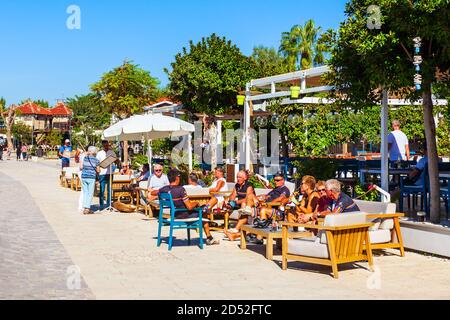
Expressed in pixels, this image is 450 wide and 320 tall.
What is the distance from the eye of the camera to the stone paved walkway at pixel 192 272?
19.0 feet

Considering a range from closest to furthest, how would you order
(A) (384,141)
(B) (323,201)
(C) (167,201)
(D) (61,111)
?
(B) (323,201)
(C) (167,201)
(A) (384,141)
(D) (61,111)

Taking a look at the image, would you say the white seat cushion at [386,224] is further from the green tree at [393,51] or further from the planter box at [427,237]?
the green tree at [393,51]

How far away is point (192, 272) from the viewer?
6766mm

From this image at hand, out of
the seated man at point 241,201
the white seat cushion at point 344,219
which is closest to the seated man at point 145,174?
the seated man at point 241,201

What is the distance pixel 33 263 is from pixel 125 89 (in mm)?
18190

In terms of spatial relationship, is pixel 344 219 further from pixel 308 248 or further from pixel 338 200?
pixel 338 200

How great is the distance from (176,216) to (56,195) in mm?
10041

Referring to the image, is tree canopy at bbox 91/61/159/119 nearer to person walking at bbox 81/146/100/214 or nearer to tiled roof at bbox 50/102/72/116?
person walking at bbox 81/146/100/214

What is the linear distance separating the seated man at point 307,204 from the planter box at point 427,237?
1228 millimetres

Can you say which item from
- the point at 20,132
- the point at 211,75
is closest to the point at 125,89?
the point at 211,75

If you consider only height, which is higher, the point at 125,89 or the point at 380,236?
the point at 125,89

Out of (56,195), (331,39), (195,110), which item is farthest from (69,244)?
(195,110)
